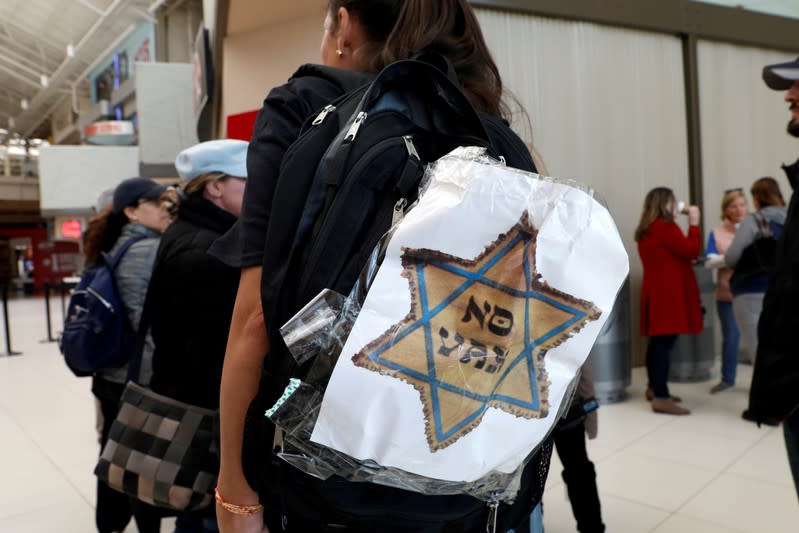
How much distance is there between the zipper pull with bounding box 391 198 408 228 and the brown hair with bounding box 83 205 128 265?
2.11m

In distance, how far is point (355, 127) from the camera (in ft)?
2.44

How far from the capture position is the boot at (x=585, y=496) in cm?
221

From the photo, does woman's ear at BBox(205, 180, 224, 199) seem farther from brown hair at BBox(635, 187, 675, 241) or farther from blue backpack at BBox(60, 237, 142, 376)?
brown hair at BBox(635, 187, 675, 241)

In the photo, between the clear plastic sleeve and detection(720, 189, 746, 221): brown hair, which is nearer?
the clear plastic sleeve

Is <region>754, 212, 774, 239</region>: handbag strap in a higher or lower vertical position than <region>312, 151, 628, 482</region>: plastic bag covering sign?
higher

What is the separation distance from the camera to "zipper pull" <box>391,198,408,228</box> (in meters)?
0.74

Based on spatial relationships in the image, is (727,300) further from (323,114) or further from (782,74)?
(323,114)

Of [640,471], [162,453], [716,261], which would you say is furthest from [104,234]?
[716,261]

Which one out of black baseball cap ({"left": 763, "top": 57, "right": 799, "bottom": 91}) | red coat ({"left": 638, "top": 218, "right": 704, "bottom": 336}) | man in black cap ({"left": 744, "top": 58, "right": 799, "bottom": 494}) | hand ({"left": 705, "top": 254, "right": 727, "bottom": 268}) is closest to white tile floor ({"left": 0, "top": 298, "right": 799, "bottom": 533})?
red coat ({"left": 638, "top": 218, "right": 704, "bottom": 336})

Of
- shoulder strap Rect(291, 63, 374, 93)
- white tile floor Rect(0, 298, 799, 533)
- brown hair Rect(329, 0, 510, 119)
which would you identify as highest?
brown hair Rect(329, 0, 510, 119)

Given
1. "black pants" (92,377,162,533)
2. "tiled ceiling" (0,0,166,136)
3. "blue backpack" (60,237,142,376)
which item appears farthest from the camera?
"tiled ceiling" (0,0,166,136)

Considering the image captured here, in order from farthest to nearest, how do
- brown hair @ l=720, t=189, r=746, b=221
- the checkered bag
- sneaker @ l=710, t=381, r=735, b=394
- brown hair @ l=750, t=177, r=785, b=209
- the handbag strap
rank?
brown hair @ l=720, t=189, r=746, b=221 → sneaker @ l=710, t=381, r=735, b=394 → brown hair @ l=750, t=177, r=785, b=209 → the handbag strap → the checkered bag

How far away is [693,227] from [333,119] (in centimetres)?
426

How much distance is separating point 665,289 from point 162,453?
3.88 meters
